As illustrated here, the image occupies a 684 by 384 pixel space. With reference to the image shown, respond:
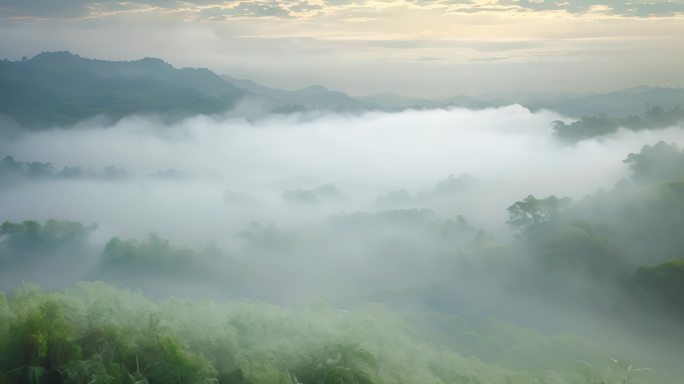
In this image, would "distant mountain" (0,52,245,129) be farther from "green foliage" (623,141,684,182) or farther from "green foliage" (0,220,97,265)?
"green foliage" (623,141,684,182)

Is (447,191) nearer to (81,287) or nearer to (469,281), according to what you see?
(469,281)

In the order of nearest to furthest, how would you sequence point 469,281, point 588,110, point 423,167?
point 469,281
point 588,110
point 423,167

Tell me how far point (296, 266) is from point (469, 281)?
22659 mm

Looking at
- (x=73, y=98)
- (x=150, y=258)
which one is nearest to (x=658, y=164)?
(x=150, y=258)

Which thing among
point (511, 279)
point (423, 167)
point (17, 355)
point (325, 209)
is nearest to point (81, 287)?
point (17, 355)

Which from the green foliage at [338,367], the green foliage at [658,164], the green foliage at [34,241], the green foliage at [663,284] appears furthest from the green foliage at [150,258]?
the green foliage at [658,164]

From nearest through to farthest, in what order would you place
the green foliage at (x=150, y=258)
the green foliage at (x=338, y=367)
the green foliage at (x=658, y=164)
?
the green foliage at (x=338, y=367), the green foliage at (x=658, y=164), the green foliage at (x=150, y=258)

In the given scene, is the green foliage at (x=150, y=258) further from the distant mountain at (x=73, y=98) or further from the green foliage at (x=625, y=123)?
the distant mountain at (x=73, y=98)

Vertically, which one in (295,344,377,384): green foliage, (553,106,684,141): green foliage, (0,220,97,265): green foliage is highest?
(295,344,377,384): green foliage

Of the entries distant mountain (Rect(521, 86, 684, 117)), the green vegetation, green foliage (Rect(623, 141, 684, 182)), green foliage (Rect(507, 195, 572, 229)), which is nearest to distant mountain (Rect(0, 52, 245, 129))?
distant mountain (Rect(521, 86, 684, 117))

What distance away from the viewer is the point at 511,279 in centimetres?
4619

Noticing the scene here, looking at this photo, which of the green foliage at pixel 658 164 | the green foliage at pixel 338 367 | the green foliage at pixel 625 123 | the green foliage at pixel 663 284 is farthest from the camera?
the green foliage at pixel 625 123

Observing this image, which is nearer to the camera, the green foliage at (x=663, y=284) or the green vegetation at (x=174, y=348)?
the green vegetation at (x=174, y=348)

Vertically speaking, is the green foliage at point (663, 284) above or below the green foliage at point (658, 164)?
below
